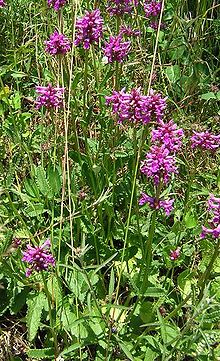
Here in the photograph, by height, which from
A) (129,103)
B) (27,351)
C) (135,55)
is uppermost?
(129,103)

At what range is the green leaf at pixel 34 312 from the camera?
4.76 feet

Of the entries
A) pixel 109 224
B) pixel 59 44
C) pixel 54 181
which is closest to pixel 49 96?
pixel 59 44

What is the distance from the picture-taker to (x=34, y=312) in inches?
58.6

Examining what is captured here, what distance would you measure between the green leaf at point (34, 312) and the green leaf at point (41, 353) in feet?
0.11

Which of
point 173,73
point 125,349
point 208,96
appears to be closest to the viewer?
point 125,349

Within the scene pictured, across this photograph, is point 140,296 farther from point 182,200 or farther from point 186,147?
point 186,147

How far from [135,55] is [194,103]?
29cm

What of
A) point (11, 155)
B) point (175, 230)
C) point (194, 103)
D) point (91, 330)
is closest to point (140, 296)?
point (91, 330)

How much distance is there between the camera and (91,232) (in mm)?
1696

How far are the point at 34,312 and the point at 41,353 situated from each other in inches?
4.1

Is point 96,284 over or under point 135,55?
under

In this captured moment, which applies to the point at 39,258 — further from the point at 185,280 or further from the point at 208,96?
the point at 208,96

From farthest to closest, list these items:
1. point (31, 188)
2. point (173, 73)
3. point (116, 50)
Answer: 1. point (173, 73)
2. point (31, 188)
3. point (116, 50)

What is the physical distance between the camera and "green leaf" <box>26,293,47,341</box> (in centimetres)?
145
